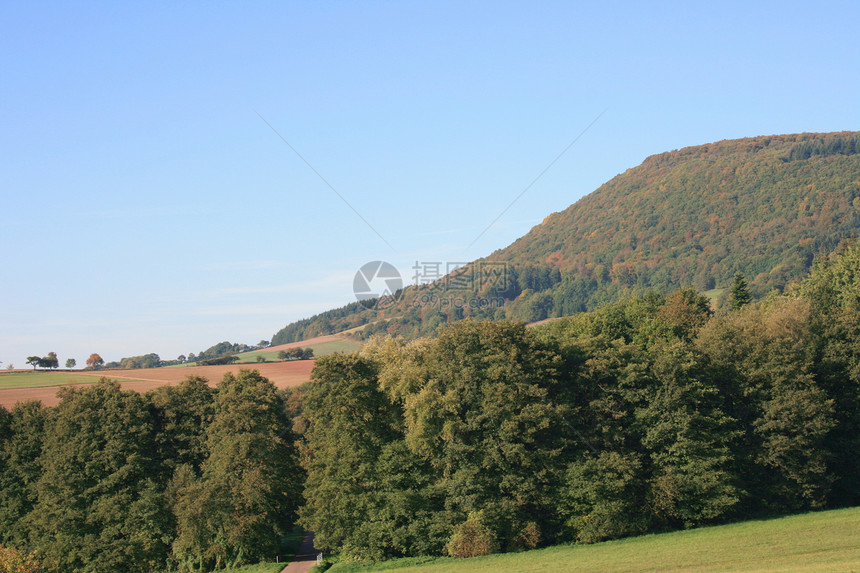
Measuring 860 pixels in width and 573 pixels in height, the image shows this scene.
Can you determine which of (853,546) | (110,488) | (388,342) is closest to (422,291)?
(388,342)

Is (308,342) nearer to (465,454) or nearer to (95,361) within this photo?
(95,361)

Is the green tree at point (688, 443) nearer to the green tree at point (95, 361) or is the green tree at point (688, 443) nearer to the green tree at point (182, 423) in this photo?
the green tree at point (182, 423)

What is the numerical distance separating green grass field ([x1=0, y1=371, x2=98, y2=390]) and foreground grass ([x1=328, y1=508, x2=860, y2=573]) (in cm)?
5549

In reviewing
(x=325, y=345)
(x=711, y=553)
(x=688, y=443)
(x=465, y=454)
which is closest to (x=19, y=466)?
(x=465, y=454)

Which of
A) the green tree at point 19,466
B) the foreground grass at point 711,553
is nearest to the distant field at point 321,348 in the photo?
the green tree at point 19,466

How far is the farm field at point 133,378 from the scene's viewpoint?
7569cm

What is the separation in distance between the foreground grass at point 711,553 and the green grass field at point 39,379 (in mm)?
55486

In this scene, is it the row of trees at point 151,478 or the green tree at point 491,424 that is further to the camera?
the row of trees at point 151,478

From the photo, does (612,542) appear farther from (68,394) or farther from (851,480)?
(68,394)

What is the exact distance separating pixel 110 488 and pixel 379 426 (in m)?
18.5

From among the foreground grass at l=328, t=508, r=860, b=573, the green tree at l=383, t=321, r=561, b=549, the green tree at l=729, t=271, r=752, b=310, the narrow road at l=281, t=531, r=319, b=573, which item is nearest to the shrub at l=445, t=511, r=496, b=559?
the green tree at l=383, t=321, r=561, b=549

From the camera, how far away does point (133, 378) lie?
303 feet

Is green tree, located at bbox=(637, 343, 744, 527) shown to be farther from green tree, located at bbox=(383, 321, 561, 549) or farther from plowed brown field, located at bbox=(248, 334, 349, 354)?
plowed brown field, located at bbox=(248, 334, 349, 354)

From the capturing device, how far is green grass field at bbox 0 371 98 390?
8188 centimetres
